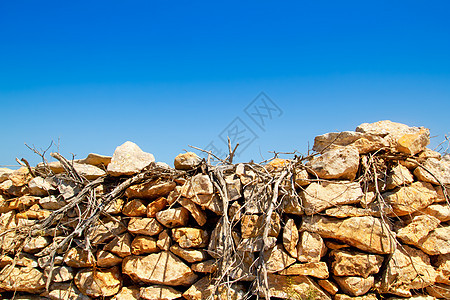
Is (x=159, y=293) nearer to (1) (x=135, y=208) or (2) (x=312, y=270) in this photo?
(1) (x=135, y=208)

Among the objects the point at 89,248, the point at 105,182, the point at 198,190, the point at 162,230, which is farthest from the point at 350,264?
the point at 105,182

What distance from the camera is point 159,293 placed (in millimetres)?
3418

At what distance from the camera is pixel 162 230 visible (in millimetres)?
3641

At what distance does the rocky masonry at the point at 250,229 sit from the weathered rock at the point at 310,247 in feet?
0.04

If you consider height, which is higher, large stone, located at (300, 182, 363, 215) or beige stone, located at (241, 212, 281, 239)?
large stone, located at (300, 182, 363, 215)

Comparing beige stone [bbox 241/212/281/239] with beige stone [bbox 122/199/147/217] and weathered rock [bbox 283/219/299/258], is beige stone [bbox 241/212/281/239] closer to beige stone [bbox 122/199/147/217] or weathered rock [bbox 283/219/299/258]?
weathered rock [bbox 283/219/299/258]

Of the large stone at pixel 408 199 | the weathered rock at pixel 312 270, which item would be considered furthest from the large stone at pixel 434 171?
the weathered rock at pixel 312 270

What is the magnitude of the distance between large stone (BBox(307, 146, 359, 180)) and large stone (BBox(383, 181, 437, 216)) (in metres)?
0.50

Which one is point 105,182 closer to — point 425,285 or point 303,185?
point 303,185

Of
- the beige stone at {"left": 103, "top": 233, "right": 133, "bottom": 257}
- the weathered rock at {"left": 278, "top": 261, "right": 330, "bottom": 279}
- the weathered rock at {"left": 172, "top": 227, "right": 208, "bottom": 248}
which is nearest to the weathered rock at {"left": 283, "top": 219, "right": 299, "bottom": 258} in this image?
the weathered rock at {"left": 278, "top": 261, "right": 330, "bottom": 279}

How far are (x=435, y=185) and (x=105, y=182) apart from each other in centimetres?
436

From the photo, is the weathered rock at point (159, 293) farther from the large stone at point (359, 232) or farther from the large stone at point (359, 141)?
the large stone at point (359, 141)

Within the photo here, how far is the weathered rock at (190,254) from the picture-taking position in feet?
11.1

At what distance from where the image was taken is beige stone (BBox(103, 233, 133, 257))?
3.64m
